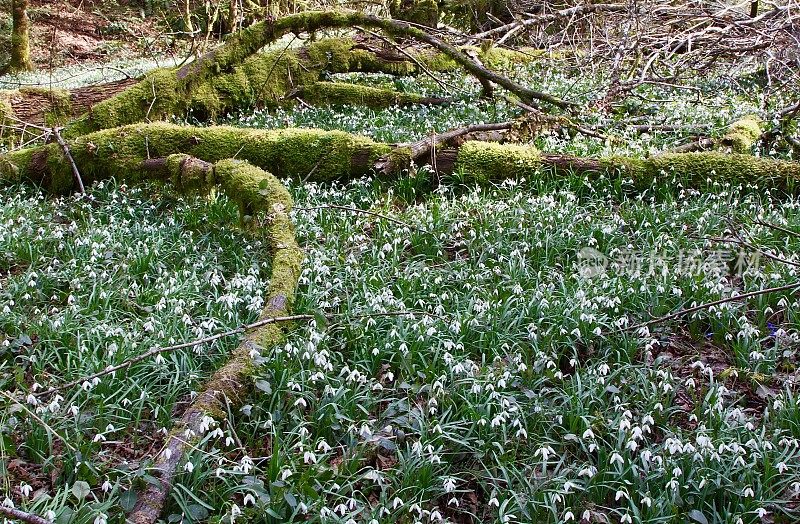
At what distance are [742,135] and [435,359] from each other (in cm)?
571

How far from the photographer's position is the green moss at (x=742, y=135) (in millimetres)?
7891

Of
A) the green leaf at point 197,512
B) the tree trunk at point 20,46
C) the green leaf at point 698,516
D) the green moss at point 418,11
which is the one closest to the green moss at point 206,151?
the green leaf at point 197,512

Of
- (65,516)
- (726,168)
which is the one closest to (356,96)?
(726,168)

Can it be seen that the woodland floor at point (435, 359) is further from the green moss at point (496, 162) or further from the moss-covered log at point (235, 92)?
the moss-covered log at point (235, 92)

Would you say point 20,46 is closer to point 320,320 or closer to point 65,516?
point 320,320

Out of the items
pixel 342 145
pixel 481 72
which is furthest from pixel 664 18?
pixel 342 145

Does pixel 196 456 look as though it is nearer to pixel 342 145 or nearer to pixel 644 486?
pixel 644 486

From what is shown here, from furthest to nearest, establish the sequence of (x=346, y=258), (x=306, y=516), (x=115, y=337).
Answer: (x=346, y=258) → (x=115, y=337) → (x=306, y=516)

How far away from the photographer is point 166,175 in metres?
7.51

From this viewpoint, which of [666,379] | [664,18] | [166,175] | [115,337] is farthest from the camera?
[664,18]

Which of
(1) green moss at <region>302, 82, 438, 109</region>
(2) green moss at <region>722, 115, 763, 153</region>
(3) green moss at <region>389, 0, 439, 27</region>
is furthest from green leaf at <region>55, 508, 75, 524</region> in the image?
(3) green moss at <region>389, 0, 439, 27</region>

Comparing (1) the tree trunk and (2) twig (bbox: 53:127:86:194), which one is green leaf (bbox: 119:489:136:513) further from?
(1) the tree trunk

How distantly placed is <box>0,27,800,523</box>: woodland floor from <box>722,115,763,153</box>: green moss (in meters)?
1.27

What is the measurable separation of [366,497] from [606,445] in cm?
135
